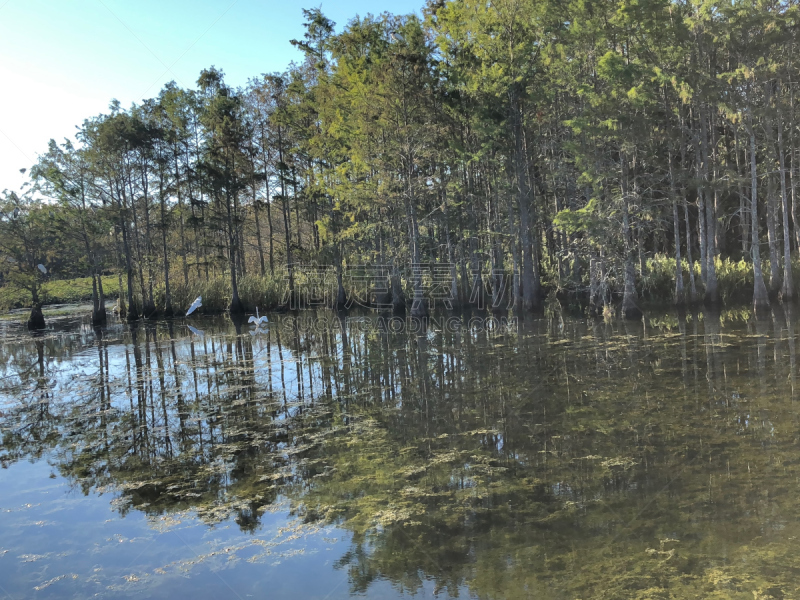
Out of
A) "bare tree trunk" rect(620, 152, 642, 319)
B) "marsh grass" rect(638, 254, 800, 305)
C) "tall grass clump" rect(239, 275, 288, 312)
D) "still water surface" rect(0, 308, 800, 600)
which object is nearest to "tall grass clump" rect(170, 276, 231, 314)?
"tall grass clump" rect(239, 275, 288, 312)

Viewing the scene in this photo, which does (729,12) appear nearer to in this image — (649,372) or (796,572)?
(649,372)

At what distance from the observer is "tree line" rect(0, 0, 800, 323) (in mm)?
16922

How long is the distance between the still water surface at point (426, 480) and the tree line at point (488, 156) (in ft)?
27.5

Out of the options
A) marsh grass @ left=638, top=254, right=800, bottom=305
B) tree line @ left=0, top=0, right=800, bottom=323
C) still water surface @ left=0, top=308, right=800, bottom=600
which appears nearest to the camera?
still water surface @ left=0, top=308, right=800, bottom=600

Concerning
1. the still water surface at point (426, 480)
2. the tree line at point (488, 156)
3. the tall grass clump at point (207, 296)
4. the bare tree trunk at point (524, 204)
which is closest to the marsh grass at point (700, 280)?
the tree line at point (488, 156)

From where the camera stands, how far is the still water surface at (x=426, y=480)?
412 centimetres

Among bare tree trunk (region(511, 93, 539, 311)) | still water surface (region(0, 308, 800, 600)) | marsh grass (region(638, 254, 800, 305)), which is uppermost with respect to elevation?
bare tree trunk (region(511, 93, 539, 311))

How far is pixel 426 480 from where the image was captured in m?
5.86

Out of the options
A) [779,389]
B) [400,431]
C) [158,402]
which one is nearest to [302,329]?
[158,402]

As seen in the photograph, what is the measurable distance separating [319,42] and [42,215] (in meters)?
18.6

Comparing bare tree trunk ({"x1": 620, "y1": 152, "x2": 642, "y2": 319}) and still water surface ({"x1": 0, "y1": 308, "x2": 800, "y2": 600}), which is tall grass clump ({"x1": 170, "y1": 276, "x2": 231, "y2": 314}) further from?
bare tree trunk ({"x1": 620, "y1": 152, "x2": 642, "y2": 319})

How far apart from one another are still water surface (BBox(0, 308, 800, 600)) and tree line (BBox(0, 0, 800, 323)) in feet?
27.5

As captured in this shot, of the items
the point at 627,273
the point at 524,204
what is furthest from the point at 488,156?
the point at 627,273

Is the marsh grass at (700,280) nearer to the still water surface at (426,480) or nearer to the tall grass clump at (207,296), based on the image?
the still water surface at (426,480)
